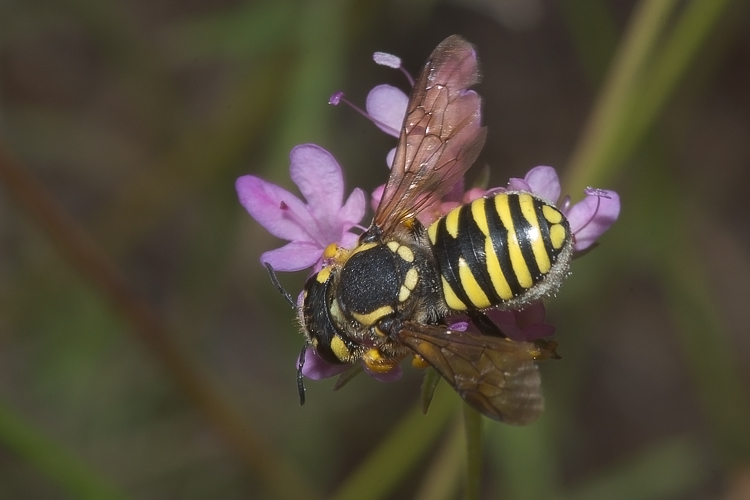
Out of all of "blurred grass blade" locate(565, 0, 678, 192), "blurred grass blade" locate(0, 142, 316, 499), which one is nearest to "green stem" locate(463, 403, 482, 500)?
"blurred grass blade" locate(565, 0, 678, 192)

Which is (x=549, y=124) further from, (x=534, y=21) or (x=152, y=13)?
(x=152, y=13)

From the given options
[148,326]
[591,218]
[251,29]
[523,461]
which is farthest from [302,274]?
[591,218]

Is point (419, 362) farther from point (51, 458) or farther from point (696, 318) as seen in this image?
point (696, 318)

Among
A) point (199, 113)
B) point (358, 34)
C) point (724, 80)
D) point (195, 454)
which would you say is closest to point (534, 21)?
point (724, 80)

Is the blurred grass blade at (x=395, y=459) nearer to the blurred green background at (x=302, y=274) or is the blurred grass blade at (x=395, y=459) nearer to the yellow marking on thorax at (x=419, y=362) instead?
the blurred green background at (x=302, y=274)

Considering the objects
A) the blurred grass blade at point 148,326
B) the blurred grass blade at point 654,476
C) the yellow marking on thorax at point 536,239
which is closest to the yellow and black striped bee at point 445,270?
the yellow marking on thorax at point 536,239

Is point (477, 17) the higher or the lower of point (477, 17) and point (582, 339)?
the higher
